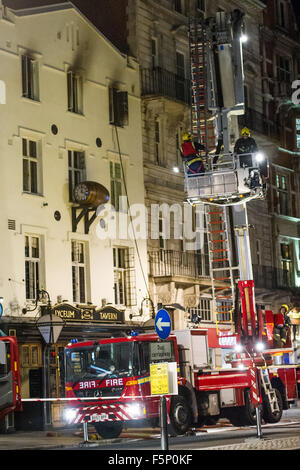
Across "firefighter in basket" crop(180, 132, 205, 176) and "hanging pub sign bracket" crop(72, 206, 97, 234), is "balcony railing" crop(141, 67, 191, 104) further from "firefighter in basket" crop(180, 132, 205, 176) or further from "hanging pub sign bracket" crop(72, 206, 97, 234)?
"firefighter in basket" crop(180, 132, 205, 176)

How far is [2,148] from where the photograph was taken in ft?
97.5

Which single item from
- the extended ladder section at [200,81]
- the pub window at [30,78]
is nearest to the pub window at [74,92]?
the pub window at [30,78]

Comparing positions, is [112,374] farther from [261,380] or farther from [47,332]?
[47,332]

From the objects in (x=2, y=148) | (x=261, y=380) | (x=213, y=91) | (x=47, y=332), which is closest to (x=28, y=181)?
(x=2, y=148)

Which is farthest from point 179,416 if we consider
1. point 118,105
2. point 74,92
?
point 118,105

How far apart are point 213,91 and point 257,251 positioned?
59.6 feet

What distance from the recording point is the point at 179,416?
23844 millimetres

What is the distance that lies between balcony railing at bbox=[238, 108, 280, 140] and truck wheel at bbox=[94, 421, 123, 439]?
774 inches

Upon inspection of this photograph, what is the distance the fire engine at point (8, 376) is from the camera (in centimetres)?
2278

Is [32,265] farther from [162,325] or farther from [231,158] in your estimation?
[162,325]

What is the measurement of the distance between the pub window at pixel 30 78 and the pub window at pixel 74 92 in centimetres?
172

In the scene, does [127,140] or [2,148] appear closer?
[2,148]
